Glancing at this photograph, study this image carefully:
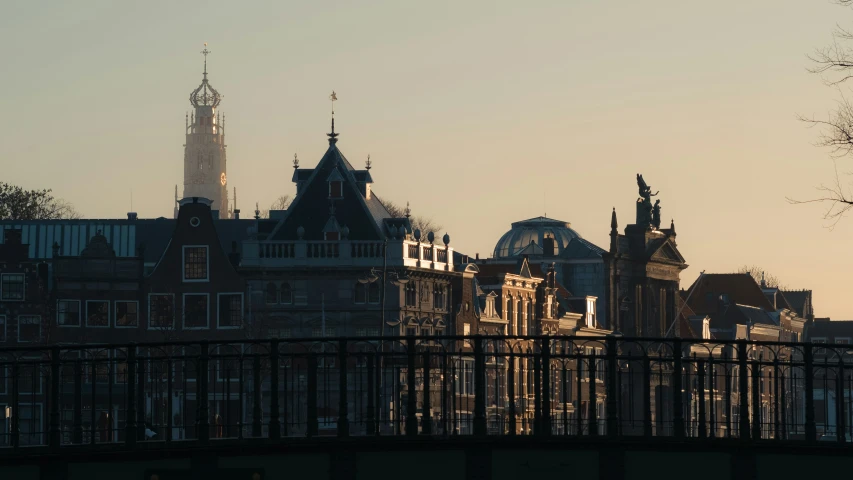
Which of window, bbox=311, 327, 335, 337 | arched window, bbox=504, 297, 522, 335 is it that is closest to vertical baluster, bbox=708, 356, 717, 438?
window, bbox=311, 327, 335, 337

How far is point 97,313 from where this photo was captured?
3280 inches

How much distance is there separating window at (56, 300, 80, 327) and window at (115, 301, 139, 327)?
1.78 metres

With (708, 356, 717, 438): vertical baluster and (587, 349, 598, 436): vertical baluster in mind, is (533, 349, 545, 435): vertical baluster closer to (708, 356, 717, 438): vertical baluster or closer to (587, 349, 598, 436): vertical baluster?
(587, 349, 598, 436): vertical baluster

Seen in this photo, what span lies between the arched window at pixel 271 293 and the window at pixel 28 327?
10.3 meters

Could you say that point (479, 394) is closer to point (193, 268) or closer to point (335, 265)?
point (193, 268)

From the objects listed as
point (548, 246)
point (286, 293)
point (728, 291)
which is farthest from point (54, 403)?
point (728, 291)

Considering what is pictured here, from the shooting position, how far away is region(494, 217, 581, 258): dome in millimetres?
124875

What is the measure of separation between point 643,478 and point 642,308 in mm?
99613

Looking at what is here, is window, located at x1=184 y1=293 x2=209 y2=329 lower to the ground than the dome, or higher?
lower

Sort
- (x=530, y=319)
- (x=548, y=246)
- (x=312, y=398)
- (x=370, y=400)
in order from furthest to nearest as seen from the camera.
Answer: (x=548, y=246) < (x=530, y=319) < (x=370, y=400) < (x=312, y=398)

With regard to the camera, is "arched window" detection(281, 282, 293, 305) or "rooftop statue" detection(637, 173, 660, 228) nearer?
"arched window" detection(281, 282, 293, 305)

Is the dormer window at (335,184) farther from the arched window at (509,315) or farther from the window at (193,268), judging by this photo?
the arched window at (509,315)

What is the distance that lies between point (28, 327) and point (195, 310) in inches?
296

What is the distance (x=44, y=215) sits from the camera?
380 feet
